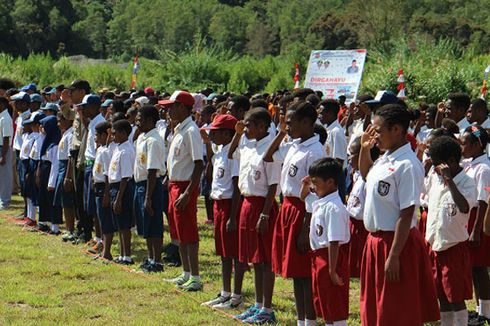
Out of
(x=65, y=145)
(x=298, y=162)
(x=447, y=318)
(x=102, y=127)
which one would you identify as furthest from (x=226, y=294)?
(x=65, y=145)

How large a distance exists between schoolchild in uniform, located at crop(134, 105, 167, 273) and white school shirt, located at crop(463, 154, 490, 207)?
3.44m

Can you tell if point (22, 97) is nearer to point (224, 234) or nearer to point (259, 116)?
point (224, 234)

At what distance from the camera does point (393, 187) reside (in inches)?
205

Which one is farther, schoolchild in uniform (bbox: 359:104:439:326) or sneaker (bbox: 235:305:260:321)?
sneaker (bbox: 235:305:260:321)

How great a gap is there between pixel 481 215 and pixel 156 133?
12.2 feet

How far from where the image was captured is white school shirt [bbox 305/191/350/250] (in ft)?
19.2

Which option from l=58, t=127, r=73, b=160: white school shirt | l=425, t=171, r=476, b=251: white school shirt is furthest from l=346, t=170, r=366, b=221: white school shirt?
l=58, t=127, r=73, b=160: white school shirt

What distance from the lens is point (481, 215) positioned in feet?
22.5

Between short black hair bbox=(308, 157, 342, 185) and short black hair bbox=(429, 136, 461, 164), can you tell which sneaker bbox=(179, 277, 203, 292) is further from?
short black hair bbox=(429, 136, 461, 164)

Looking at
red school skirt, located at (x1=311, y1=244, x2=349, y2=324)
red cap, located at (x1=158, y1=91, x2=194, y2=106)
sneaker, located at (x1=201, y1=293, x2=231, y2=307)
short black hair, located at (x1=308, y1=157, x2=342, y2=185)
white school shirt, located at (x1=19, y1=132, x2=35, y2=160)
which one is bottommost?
sneaker, located at (x1=201, y1=293, x2=231, y2=307)

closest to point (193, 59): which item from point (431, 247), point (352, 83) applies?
point (352, 83)

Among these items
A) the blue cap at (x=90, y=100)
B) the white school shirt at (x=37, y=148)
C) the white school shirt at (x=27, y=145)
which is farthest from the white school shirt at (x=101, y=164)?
the white school shirt at (x=27, y=145)

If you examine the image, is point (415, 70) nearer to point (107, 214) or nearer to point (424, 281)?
point (107, 214)

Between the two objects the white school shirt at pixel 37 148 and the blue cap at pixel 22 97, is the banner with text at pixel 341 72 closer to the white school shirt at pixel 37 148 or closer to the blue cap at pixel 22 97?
the blue cap at pixel 22 97
